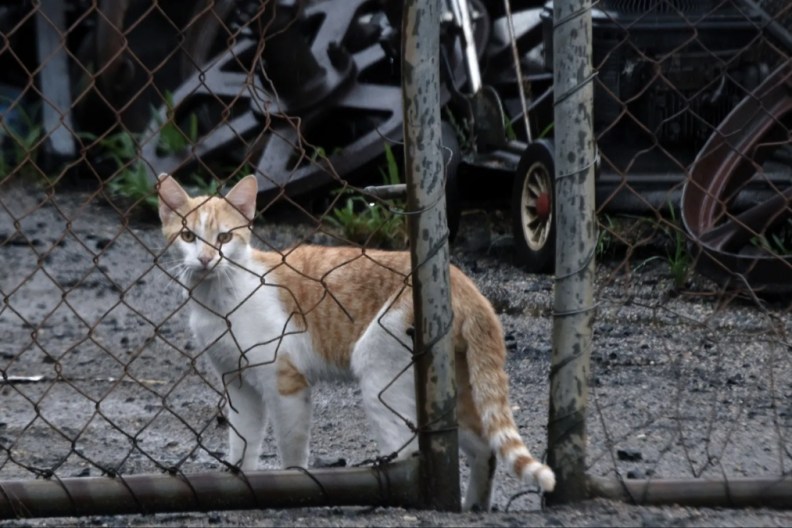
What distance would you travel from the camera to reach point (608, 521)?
2941 millimetres

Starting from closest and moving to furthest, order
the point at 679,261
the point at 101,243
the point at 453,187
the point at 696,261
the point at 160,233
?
the point at 696,261, the point at 679,261, the point at 453,187, the point at 101,243, the point at 160,233

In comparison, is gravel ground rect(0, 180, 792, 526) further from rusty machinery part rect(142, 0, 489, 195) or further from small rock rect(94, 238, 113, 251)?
rusty machinery part rect(142, 0, 489, 195)

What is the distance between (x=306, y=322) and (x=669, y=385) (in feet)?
5.15

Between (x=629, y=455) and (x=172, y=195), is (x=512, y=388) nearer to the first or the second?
(x=629, y=455)

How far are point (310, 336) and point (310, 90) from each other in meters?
3.71

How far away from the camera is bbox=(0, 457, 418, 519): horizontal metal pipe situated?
2.99 meters

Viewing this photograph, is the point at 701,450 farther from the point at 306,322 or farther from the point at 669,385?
the point at 306,322

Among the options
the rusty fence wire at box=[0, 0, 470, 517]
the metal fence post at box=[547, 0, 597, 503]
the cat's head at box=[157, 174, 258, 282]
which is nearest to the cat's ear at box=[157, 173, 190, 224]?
the cat's head at box=[157, 174, 258, 282]

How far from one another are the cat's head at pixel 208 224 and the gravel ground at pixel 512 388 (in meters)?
0.20

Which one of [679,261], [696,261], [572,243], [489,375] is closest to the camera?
[572,243]

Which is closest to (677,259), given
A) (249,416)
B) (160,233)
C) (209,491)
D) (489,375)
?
(249,416)

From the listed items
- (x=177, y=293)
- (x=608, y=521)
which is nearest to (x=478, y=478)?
(x=608, y=521)

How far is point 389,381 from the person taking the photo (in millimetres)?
3508

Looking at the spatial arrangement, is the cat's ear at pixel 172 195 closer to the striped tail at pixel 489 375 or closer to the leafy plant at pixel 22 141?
the striped tail at pixel 489 375
